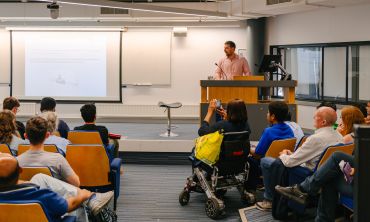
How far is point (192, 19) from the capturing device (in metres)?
10.7

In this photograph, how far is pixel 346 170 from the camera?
323cm

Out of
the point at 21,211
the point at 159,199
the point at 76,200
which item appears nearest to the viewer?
the point at 21,211

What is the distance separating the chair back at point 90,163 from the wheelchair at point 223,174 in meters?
1.01

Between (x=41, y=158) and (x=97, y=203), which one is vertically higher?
(x=41, y=158)

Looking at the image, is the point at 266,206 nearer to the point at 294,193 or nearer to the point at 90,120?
the point at 294,193

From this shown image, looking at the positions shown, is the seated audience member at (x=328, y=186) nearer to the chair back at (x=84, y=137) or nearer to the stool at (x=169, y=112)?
the chair back at (x=84, y=137)

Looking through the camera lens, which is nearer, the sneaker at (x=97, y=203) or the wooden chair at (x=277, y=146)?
the sneaker at (x=97, y=203)

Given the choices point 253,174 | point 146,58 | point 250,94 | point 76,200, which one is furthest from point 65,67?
point 76,200

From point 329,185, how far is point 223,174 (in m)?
1.39

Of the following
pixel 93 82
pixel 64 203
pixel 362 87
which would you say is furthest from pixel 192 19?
pixel 64 203

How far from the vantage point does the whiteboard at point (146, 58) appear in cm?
1071

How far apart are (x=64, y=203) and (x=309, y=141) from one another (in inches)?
85.0

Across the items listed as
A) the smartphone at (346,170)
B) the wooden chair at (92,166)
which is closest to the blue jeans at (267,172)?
the smartphone at (346,170)

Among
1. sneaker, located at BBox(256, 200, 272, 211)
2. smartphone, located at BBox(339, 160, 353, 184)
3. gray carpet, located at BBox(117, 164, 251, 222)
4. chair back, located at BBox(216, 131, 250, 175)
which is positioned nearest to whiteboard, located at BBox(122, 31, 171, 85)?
gray carpet, located at BBox(117, 164, 251, 222)
